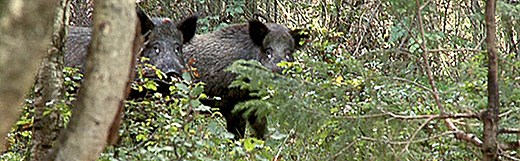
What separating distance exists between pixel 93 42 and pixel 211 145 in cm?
238

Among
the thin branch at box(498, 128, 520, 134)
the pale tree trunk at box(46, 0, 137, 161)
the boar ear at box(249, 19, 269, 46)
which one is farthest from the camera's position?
the boar ear at box(249, 19, 269, 46)

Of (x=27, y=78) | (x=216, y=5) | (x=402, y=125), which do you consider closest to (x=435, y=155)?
(x=402, y=125)

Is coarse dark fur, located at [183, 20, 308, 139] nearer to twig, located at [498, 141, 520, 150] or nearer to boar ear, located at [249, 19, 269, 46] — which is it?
boar ear, located at [249, 19, 269, 46]

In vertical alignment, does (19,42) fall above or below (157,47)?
above

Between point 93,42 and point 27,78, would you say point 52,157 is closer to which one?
point 93,42

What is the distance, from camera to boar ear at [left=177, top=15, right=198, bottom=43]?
9203 mm

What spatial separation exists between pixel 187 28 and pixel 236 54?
78 cm

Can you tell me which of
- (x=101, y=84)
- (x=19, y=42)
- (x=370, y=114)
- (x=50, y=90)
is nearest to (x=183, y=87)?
(x=50, y=90)

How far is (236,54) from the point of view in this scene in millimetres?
9836

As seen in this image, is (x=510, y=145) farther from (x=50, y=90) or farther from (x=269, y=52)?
(x=269, y=52)

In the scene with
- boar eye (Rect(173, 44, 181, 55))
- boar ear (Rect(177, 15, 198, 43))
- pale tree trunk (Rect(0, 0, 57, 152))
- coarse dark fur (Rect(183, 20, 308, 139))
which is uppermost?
pale tree trunk (Rect(0, 0, 57, 152))

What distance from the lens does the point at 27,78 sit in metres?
1.81

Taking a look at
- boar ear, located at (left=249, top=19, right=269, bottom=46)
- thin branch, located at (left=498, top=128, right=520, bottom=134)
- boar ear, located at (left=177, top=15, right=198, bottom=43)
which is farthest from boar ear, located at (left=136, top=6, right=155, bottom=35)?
thin branch, located at (left=498, top=128, right=520, bottom=134)

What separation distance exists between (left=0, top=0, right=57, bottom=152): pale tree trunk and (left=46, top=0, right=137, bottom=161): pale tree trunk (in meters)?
0.53
